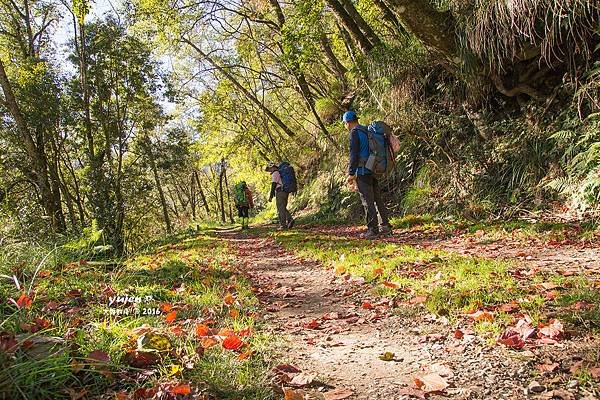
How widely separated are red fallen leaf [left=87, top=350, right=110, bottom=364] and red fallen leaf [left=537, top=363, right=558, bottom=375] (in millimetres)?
2123

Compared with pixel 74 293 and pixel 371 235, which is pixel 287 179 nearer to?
pixel 371 235

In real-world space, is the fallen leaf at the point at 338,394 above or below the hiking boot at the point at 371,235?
below

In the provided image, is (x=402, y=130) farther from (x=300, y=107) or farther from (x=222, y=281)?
(x=300, y=107)

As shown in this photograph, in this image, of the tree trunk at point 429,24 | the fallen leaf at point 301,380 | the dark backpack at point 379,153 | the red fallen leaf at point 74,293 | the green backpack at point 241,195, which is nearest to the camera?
the fallen leaf at point 301,380

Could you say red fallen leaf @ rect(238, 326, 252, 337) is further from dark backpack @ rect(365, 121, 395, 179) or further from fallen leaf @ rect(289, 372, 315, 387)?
dark backpack @ rect(365, 121, 395, 179)

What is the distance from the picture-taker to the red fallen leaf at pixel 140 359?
207 centimetres

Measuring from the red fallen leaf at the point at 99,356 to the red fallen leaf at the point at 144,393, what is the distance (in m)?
0.26

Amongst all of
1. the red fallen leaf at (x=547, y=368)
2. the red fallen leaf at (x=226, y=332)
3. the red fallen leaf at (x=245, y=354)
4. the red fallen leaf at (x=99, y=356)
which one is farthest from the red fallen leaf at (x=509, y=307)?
the red fallen leaf at (x=99, y=356)


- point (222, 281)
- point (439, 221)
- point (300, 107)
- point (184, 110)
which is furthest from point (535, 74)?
point (184, 110)

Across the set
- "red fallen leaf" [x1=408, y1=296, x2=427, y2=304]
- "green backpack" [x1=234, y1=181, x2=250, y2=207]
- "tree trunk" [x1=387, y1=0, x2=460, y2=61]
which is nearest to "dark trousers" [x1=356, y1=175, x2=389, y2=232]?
"tree trunk" [x1=387, y1=0, x2=460, y2=61]

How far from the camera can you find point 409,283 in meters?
3.66

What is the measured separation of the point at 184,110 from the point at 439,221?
19754mm

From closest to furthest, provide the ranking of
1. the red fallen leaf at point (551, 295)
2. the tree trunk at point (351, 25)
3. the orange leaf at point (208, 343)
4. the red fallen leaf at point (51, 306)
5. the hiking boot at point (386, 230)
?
the orange leaf at point (208, 343) < the red fallen leaf at point (551, 295) < the red fallen leaf at point (51, 306) < the hiking boot at point (386, 230) < the tree trunk at point (351, 25)

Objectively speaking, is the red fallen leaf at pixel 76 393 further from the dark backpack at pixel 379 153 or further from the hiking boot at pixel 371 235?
the dark backpack at pixel 379 153
